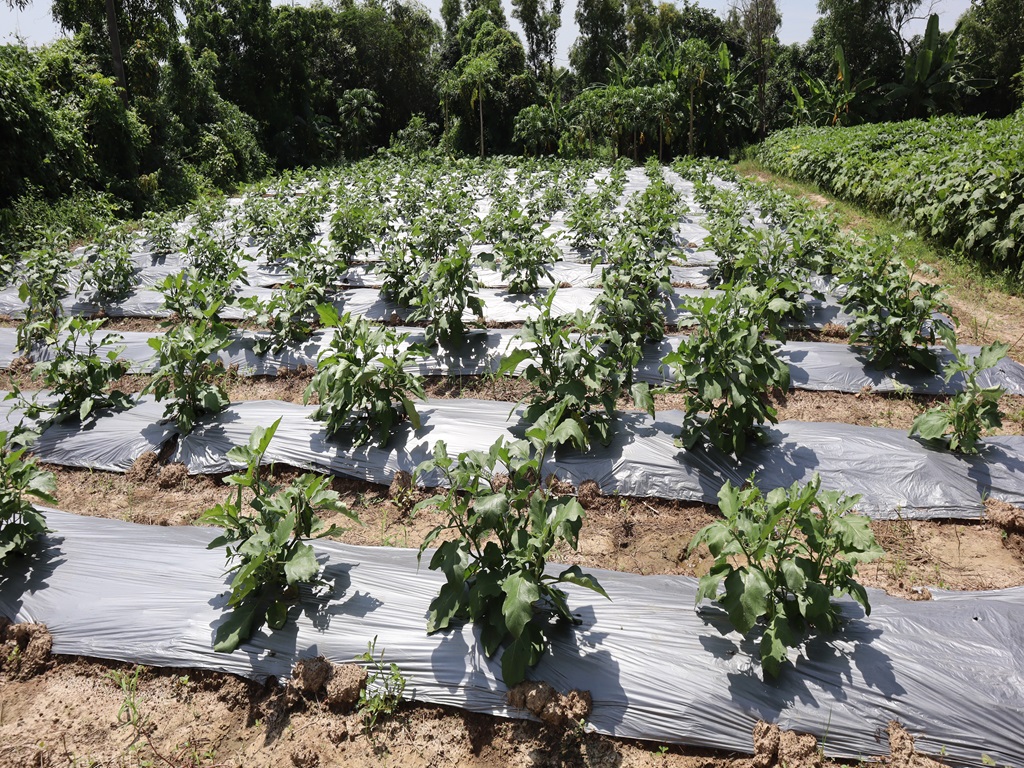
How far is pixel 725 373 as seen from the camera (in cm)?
368

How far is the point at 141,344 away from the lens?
6.13 m

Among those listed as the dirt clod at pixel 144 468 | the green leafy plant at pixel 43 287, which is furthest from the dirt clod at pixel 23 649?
the green leafy plant at pixel 43 287

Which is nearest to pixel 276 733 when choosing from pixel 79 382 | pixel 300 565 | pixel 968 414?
pixel 300 565

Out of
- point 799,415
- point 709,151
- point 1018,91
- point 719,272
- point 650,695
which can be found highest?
point 1018,91

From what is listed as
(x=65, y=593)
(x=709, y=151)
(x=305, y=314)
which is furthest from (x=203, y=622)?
(x=709, y=151)

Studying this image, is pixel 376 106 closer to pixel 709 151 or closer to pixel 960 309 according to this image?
pixel 709 151

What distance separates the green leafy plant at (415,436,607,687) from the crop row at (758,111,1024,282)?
660 cm

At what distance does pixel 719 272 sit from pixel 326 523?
511 cm

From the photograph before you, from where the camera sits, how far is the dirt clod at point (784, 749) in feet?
6.88

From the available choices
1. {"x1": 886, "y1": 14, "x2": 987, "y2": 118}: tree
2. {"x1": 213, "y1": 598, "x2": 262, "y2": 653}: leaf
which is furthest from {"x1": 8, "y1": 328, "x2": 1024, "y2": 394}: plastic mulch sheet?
{"x1": 886, "y1": 14, "x2": 987, "y2": 118}: tree

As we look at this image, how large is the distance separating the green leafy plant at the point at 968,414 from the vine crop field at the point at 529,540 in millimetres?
16

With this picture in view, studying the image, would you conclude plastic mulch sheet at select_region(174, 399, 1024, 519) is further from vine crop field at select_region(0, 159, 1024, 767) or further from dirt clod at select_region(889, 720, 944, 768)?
dirt clod at select_region(889, 720, 944, 768)

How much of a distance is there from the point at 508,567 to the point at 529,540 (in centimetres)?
18

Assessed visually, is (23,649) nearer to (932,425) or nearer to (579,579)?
(579,579)
